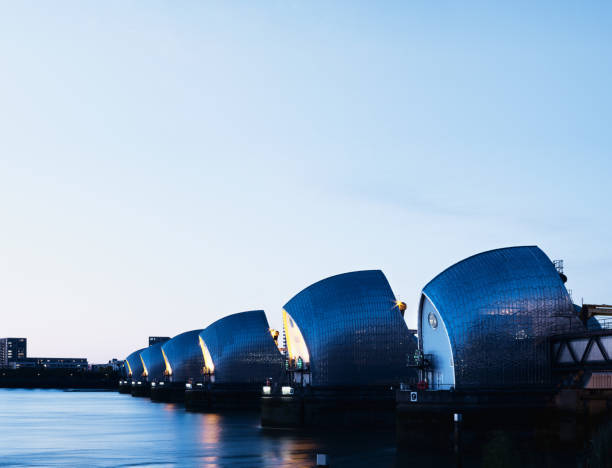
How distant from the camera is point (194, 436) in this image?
69312mm

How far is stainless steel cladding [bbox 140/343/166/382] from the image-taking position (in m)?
185

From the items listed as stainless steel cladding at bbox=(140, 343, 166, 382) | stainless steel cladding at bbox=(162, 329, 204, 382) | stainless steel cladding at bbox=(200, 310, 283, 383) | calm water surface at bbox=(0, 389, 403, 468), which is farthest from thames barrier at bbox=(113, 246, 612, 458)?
stainless steel cladding at bbox=(140, 343, 166, 382)

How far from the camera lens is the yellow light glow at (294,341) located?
271 feet

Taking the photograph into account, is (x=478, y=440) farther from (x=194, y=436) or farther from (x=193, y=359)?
(x=193, y=359)

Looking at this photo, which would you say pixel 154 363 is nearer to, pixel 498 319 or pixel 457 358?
pixel 457 358

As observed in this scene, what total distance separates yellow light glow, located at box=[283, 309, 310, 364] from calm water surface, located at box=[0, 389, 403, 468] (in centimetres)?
784

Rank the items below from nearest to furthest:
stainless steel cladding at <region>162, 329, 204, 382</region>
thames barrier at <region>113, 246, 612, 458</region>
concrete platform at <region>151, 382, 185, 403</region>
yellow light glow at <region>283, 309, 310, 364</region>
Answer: thames barrier at <region>113, 246, 612, 458</region>
yellow light glow at <region>283, 309, 310, 364</region>
concrete platform at <region>151, 382, 185, 403</region>
stainless steel cladding at <region>162, 329, 204, 382</region>

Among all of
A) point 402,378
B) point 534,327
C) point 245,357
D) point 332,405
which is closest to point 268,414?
point 332,405

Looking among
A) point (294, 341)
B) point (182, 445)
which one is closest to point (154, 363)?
point (294, 341)

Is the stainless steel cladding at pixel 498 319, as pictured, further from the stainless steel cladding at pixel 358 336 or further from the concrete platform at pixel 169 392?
the concrete platform at pixel 169 392

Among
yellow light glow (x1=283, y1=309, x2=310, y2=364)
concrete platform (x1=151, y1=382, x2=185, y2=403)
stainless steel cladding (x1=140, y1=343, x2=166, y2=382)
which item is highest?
yellow light glow (x1=283, y1=309, x2=310, y2=364)

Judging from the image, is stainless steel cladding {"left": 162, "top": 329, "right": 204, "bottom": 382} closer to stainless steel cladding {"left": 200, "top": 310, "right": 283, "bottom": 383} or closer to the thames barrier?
stainless steel cladding {"left": 200, "top": 310, "right": 283, "bottom": 383}

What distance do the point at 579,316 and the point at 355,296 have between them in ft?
82.0

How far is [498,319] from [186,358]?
9843 cm
